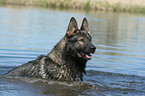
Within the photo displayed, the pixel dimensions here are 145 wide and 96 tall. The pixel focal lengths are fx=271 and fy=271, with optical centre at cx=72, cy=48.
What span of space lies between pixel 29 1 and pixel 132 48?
3232cm

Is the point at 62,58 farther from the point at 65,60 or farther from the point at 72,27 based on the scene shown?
the point at 72,27

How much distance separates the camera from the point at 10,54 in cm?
1298

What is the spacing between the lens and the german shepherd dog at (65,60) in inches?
308

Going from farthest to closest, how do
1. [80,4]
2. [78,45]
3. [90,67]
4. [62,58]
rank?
[80,4]
[90,67]
[62,58]
[78,45]

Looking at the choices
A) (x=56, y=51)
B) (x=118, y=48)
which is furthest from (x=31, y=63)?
(x=118, y=48)

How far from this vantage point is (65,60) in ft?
26.1

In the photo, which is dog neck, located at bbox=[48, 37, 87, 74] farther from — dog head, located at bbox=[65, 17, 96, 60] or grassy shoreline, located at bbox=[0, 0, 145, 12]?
grassy shoreline, located at bbox=[0, 0, 145, 12]

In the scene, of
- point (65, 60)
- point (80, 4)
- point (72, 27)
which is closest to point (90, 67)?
point (65, 60)

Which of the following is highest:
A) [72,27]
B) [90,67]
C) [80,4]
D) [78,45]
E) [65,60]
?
[80,4]

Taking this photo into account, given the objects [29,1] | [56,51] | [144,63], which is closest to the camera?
[56,51]

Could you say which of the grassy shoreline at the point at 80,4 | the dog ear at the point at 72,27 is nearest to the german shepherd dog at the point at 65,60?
the dog ear at the point at 72,27

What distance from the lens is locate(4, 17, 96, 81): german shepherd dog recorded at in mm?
7824

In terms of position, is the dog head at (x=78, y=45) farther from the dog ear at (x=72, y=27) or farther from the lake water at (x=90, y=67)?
the lake water at (x=90, y=67)

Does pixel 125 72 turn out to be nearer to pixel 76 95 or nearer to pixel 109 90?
pixel 109 90
